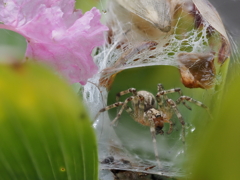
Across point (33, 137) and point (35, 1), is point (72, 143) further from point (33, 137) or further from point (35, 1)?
point (35, 1)

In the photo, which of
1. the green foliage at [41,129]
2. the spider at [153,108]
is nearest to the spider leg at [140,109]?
the spider at [153,108]

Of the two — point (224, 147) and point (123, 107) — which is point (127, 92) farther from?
A: point (224, 147)

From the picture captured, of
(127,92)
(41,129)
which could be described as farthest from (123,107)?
(41,129)

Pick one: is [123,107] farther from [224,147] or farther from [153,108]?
[224,147]

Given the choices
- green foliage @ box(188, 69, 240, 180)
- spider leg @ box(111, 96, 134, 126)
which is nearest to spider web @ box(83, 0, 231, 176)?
spider leg @ box(111, 96, 134, 126)

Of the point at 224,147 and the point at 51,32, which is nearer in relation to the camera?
the point at 224,147

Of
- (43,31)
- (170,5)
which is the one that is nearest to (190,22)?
(170,5)
